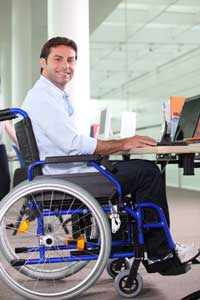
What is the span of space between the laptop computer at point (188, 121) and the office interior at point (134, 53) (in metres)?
3.62

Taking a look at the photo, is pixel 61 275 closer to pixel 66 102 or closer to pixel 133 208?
pixel 133 208

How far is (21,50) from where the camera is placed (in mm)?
8148

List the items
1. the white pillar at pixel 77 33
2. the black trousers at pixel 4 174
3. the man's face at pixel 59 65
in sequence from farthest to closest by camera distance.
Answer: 1. the white pillar at pixel 77 33
2. the black trousers at pixel 4 174
3. the man's face at pixel 59 65

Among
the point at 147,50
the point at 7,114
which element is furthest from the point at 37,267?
the point at 147,50

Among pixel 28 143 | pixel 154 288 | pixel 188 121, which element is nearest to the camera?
pixel 28 143

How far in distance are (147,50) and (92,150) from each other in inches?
220

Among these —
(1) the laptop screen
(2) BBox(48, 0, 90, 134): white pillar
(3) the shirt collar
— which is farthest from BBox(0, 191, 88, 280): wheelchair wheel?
(2) BBox(48, 0, 90, 134): white pillar

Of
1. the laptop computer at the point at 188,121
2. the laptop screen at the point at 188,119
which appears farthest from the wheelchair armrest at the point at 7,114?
the laptop screen at the point at 188,119

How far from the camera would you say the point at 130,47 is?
24.0ft

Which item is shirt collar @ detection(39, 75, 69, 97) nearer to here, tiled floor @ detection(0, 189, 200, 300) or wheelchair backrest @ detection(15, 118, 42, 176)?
wheelchair backrest @ detection(15, 118, 42, 176)

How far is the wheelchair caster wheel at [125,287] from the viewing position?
1.97 meters

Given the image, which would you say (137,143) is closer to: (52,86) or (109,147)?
(109,147)

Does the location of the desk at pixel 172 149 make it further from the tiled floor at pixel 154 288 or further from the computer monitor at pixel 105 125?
the computer monitor at pixel 105 125

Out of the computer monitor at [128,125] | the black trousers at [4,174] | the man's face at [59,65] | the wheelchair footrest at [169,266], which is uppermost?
the man's face at [59,65]
